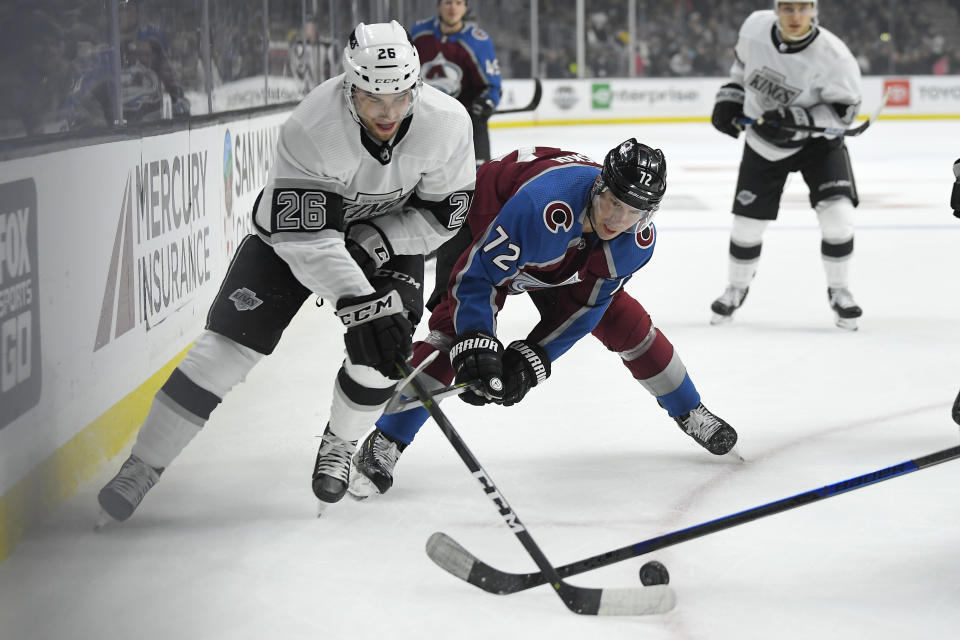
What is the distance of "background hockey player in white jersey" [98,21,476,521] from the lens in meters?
2.08

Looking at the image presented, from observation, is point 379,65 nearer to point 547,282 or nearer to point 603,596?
point 547,282

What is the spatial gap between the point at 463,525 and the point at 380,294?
54 cm

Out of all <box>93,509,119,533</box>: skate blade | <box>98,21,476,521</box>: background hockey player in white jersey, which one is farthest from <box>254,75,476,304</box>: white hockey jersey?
<box>93,509,119,533</box>: skate blade

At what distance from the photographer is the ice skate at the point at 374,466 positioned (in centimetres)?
247

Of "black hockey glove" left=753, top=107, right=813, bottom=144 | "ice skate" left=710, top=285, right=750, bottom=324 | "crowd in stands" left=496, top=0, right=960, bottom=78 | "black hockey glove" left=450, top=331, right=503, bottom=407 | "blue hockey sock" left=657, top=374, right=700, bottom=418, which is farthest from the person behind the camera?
"crowd in stands" left=496, top=0, right=960, bottom=78

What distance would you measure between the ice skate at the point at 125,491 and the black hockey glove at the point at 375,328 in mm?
524

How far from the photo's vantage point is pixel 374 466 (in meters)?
2.48

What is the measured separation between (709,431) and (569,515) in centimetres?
50

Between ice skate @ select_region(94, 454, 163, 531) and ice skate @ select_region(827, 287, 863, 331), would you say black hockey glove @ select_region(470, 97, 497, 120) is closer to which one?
ice skate @ select_region(827, 287, 863, 331)

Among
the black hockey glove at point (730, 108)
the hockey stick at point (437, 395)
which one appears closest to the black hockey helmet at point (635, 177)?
the hockey stick at point (437, 395)

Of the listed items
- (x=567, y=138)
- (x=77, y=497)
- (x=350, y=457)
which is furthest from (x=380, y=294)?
(x=567, y=138)

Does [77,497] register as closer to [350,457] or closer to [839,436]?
[350,457]

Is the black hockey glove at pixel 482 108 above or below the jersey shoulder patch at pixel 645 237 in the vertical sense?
above

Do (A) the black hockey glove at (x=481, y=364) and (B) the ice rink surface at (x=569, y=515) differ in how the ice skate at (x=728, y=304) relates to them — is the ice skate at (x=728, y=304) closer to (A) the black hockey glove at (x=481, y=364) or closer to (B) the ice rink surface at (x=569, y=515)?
(B) the ice rink surface at (x=569, y=515)
